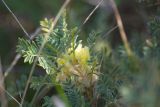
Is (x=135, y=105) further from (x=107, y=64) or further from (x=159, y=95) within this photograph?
(x=107, y=64)

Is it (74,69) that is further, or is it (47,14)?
(47,14)

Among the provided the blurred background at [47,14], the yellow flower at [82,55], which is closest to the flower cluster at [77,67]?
the yellow flower at [82,55]

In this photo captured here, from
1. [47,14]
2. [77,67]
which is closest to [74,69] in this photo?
[77,67]

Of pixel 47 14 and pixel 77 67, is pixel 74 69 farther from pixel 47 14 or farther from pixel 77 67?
pixel 47 14

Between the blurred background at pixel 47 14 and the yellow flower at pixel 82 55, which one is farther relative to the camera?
the blurred background at pixel 47 14

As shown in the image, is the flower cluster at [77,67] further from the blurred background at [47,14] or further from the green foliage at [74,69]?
the blurred background at [47,14]

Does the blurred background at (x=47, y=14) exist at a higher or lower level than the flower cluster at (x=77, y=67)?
higher

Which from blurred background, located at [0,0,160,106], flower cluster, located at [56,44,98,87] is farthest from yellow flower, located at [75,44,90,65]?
blurred background, located at [0,0,160,106]

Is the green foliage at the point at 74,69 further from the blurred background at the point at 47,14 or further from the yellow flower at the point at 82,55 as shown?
the blurred background at the point at 47,14

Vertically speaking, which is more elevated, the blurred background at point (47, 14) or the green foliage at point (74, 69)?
A: the blurred background at point (47, 14)

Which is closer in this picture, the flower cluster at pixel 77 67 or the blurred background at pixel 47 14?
the flower cluster at pixel 77 67

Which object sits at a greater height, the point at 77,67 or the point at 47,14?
the point at 47,14
